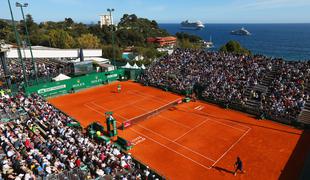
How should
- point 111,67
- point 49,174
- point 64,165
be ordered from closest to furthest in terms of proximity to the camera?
point 49,174 < point 64,165 < point 111,67

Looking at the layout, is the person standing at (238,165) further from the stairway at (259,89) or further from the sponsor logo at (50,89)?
the sponsor logo at (50,89)

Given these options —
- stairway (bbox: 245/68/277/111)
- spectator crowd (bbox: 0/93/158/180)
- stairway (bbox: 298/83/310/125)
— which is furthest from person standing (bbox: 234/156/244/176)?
stairway (bbox: 245/68/277/111)

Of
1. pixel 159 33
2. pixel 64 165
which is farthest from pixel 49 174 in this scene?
pixel 159 33

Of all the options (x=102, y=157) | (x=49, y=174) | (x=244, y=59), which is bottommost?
(x=102, y=157)

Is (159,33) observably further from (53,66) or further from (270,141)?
(270,141)

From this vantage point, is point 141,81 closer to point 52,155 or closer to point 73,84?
point 73,84

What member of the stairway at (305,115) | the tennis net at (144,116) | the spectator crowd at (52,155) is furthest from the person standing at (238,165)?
the stairway at (305,115)
